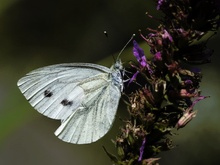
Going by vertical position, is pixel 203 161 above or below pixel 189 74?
below

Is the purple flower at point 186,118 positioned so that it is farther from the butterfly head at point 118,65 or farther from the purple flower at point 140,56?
the butterfly head at point 118,65

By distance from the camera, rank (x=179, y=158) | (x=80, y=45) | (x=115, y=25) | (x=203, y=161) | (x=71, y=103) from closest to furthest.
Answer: (x=71, y=103), (x=203, y=161), (x=179, y=158), (x=115, y=25), (x=80, y=45)

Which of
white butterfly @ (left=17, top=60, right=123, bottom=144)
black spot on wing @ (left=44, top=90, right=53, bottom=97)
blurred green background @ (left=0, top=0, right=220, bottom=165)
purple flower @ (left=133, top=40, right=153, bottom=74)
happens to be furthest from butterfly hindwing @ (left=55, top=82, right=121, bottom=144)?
blurred green background @ (left=0, top=0, right=220, bottom=165)

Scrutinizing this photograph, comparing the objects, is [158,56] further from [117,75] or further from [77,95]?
[77,95]

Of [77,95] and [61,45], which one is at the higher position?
[77,95]

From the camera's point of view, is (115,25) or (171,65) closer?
(171,65)

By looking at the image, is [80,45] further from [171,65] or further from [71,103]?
[171,65]

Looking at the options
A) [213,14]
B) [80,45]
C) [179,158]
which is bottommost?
[179,158]

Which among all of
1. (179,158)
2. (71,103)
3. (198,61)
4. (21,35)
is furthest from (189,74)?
(21,35)

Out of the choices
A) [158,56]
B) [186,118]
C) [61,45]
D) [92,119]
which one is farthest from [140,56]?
[61,45]
